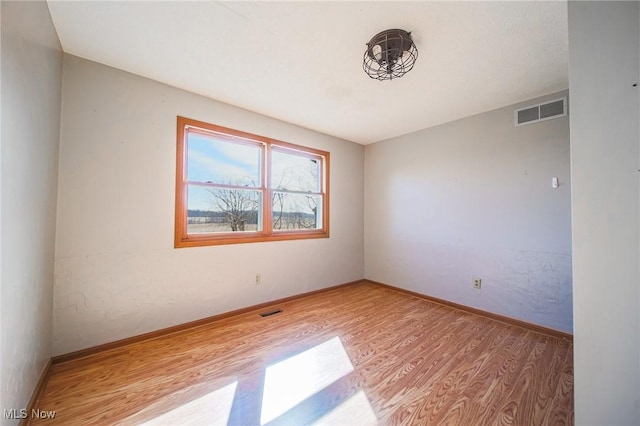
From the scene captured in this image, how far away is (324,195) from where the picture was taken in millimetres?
3834

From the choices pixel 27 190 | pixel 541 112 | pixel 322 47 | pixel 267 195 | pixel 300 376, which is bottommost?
pixel 300 376

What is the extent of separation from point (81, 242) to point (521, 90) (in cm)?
443

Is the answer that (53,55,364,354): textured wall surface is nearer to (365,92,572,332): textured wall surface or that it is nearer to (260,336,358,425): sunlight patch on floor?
(260,336,358,425): sunlight patch on floor

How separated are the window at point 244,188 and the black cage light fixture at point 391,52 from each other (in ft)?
5.74

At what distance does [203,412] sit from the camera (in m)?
1.44

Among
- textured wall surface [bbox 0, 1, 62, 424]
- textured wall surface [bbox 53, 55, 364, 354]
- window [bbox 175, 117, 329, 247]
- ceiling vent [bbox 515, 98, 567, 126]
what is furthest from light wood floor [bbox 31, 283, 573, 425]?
ceiling vent [bbox 515, 98, 567, 126]

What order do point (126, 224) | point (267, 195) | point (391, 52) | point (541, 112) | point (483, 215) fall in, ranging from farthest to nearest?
point (267, 195)
point (483, 215)
point (541, 112)
point (126, 224)
point (391, 52)

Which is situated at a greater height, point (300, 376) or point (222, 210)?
point (222, 210)

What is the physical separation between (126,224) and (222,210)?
36.3 inches

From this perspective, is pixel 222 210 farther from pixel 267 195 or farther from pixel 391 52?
pixel 391 52

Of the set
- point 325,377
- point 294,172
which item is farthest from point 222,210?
point 325,377

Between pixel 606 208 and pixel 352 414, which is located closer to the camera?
pixel 606 208

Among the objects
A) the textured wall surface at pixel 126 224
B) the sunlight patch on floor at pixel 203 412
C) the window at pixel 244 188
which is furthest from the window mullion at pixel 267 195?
the sunlight patch on floor at pixel 203 412

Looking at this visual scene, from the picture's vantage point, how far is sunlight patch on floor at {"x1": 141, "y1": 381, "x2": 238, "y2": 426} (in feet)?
4.50
